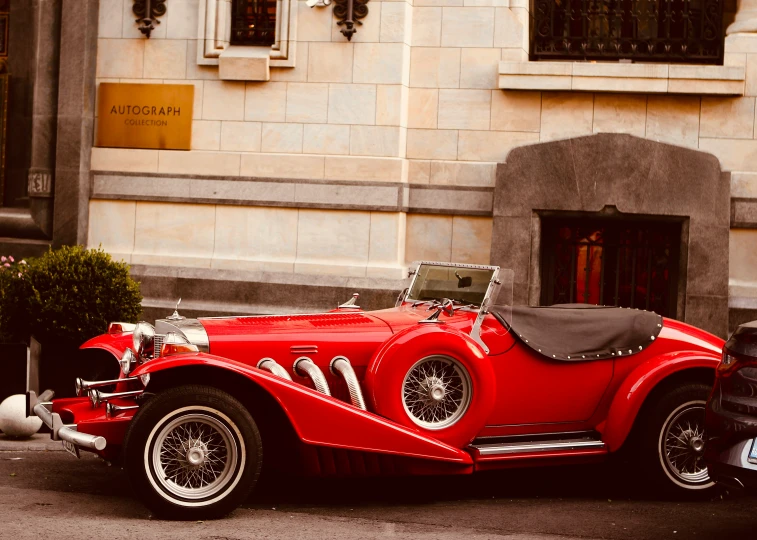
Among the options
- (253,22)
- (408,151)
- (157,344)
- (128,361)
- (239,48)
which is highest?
Result: (253,22)

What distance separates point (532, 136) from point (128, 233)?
4.46 metres

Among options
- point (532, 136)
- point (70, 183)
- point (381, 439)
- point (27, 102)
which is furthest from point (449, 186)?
point (381, 439)

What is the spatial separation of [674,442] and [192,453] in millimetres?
3026

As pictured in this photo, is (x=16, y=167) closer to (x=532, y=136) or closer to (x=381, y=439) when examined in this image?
(x=532, y=136)

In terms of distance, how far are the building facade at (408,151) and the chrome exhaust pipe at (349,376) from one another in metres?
4.81

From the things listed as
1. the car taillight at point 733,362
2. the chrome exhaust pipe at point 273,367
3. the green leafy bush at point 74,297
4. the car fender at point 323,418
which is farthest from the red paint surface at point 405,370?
Answer: the green leafy bush at point 74,297

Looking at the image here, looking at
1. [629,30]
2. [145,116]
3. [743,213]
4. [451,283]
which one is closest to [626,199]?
[743,213]

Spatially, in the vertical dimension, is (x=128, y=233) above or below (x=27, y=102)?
below

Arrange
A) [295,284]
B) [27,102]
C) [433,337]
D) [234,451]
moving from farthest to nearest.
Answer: [27,102] → [295,284] → [433,337] → [234,451]

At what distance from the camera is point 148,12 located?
1190cm

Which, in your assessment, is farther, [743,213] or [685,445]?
[743,213]

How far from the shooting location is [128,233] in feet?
39.5

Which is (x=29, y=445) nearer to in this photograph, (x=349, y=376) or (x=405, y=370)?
(x=349, y=376)

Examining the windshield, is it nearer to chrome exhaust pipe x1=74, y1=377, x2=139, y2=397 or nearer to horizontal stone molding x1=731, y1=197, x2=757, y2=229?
chrome exhaust pipe x1=74, y1=377, x2=139, y2=397
